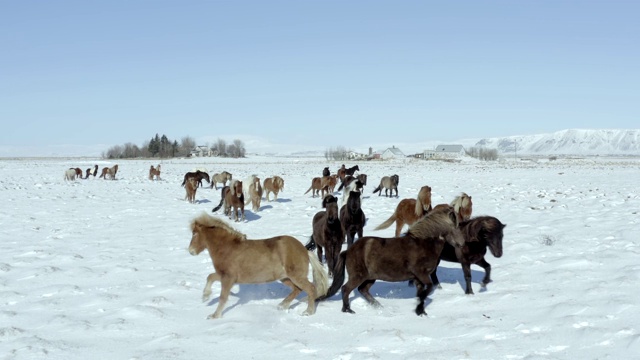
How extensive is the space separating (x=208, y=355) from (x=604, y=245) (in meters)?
8.42

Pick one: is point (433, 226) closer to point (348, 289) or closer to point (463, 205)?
point (348, 289)

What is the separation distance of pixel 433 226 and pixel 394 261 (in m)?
0.85

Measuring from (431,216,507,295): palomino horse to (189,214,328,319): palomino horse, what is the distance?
210 cm

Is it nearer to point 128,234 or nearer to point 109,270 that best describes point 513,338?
point 109,270

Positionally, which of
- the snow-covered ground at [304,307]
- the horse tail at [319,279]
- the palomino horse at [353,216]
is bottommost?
the snow-covered ground at [304,307]

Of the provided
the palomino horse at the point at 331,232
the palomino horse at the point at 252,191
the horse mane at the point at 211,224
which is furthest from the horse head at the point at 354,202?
the palomino horse at the point at 252,191

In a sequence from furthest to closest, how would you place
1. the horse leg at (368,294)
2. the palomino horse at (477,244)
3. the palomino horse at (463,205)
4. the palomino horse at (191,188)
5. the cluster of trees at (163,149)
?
the cluster of trees at (163,149)
the palomino horse at (191,188)
the palomino horse at (463,205)
the palomino horse at (477,244)
the horse leg at (368,294)

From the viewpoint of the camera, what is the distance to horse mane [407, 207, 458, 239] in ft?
21.0

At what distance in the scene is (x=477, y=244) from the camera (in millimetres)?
6992

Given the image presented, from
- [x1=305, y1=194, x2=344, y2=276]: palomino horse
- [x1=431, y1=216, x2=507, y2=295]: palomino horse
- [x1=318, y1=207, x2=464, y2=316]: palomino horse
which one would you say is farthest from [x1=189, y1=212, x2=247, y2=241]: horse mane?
[x1=431, y1=216, x2=507, y2=295]: palomino horse

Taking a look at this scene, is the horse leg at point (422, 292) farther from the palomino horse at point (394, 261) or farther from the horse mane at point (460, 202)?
the horse mane at point (460, 202)

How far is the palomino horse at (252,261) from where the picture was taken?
6.08m

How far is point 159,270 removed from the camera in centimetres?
830

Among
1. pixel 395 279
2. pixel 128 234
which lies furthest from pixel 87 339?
pixel 128 234
